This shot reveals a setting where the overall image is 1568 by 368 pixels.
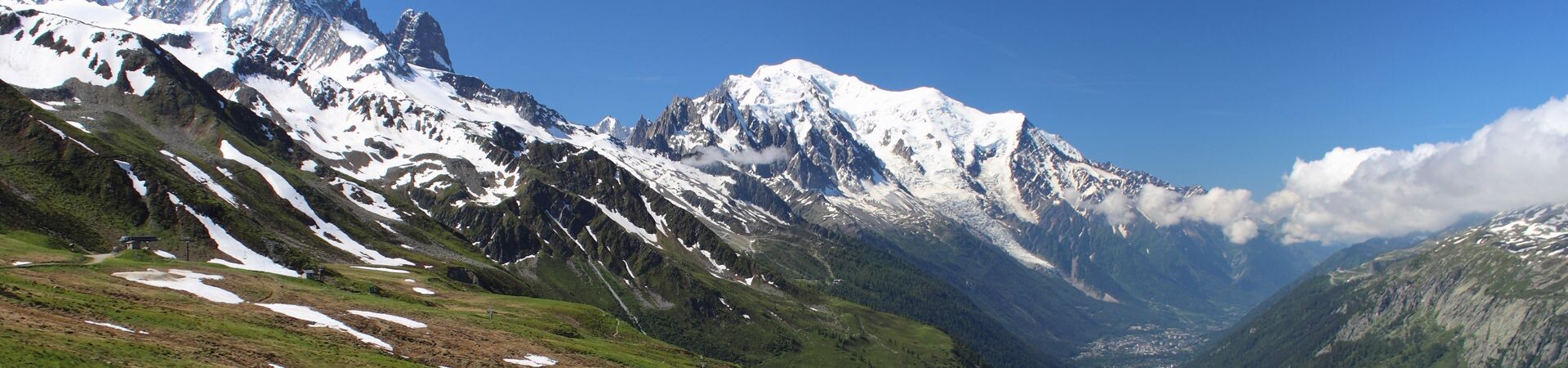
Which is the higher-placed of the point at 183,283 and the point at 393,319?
the point at 393,319

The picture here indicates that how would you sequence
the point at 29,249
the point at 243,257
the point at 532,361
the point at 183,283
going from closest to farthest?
1. the point at 532,361
2. the point at 183,283
3. the point at 29,249
4. the point at 243,257

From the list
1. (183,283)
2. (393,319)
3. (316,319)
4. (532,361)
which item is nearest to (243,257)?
(183,283)

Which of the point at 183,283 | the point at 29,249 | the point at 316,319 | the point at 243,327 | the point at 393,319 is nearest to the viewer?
the point at 243,327

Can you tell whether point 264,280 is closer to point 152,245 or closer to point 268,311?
point 268,311

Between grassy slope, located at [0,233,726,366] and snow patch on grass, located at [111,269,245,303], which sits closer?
grassy slope, located at [0,233,726,366]

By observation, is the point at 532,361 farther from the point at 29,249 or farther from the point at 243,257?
the point at 243,257

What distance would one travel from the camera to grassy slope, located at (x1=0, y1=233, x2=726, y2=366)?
213 feet

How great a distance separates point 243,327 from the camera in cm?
8244

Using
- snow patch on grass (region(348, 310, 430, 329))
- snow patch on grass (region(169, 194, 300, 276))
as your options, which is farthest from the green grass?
snow patch on grass (region(348, 310, 430, 329))

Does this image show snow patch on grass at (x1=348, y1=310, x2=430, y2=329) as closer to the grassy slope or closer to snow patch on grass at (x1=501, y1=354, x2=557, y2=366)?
the grassy slope

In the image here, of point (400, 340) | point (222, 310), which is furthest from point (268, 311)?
point (400, 340)

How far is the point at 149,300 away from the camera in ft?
292

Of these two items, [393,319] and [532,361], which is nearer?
[532,361]

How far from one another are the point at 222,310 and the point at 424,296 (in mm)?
74462
